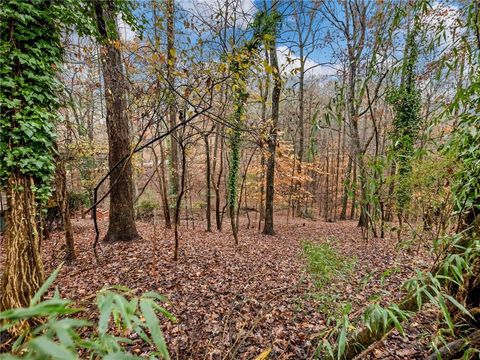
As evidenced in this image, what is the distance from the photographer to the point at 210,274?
422 centimetres

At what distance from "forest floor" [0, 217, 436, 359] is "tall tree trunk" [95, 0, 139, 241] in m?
0.52

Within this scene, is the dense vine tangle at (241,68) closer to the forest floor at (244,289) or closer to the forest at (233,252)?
the forest at (233,252)

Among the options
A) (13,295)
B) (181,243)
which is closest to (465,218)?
(13,295)

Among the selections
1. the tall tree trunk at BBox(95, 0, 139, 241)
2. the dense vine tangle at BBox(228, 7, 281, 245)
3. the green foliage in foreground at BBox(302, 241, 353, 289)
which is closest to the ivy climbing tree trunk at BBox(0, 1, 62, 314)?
the tall tree trunk at BBox(95, 0, 139, 241)

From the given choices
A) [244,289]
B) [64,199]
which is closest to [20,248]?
[64,199]

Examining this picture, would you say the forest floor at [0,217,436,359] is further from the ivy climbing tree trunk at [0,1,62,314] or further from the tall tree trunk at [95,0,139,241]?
the ivy climbing tree trunk at [0,1,62,314]

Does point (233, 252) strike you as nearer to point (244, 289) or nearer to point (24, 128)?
point (244, 289)

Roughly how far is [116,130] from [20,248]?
2.76m

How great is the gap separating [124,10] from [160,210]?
10.9m

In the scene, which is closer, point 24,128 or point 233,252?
point 24,128

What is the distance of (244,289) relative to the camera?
12.3ft

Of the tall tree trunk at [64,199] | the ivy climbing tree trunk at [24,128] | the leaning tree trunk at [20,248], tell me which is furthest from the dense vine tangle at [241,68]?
the tall tree trunk at [64,199]

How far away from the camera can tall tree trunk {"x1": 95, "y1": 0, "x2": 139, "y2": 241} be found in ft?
13.0

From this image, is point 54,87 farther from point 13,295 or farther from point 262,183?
point 262,183
